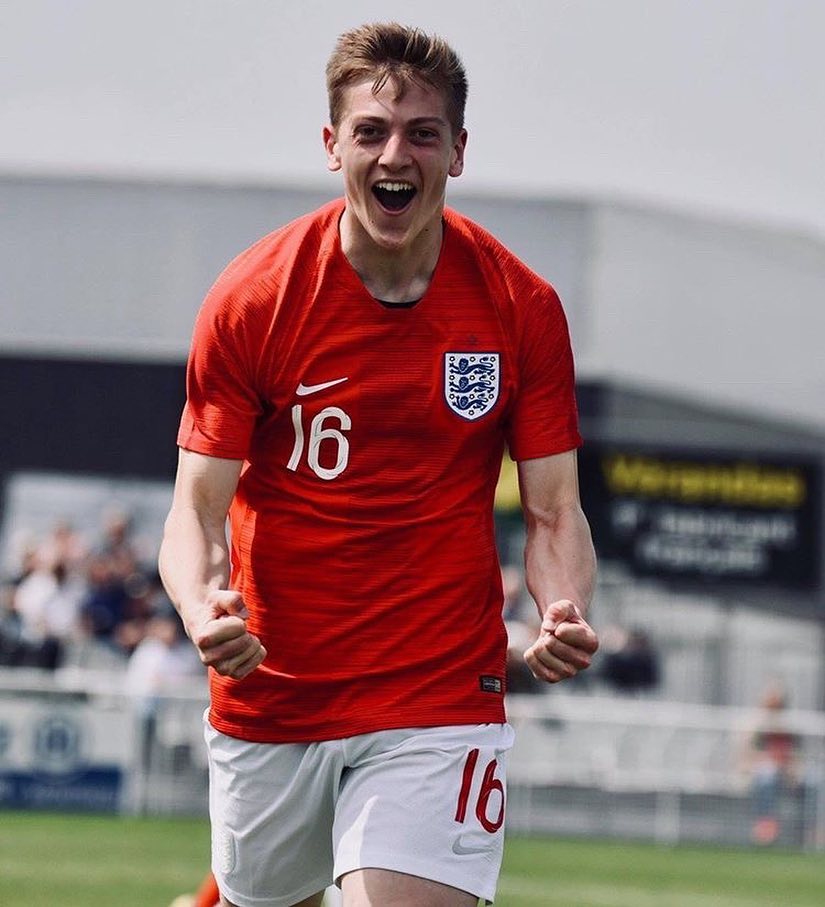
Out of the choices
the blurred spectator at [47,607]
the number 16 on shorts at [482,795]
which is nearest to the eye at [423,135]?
the number 16 on shorts at [482,795]

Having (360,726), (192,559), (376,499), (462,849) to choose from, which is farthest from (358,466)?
(462,849)

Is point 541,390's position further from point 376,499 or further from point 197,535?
point 197,535

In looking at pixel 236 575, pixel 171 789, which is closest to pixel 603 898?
pixel 171 789

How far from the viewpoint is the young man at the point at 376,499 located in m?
5.18

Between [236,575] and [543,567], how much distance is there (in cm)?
75

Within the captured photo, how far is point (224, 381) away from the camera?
207 inches

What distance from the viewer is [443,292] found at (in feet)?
17.6

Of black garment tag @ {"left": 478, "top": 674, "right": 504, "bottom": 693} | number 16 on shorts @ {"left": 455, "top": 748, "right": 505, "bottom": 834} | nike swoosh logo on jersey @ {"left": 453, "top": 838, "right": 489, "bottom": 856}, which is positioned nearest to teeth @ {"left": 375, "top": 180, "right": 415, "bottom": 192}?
black garment tag @ {"left": 478, "top": 674, "right": 504, "bottom": 693}

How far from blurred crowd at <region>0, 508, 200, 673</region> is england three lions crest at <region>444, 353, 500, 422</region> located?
13.9 meters

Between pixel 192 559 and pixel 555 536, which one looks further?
pixel 555 536

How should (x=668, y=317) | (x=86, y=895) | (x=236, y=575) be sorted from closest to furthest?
(x=236, y=575), (x=86, y=895), (x=668, y=317)

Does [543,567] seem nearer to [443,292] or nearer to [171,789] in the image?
[443,292]

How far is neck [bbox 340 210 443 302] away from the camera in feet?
17.5

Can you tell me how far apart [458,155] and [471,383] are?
0.53 meters
